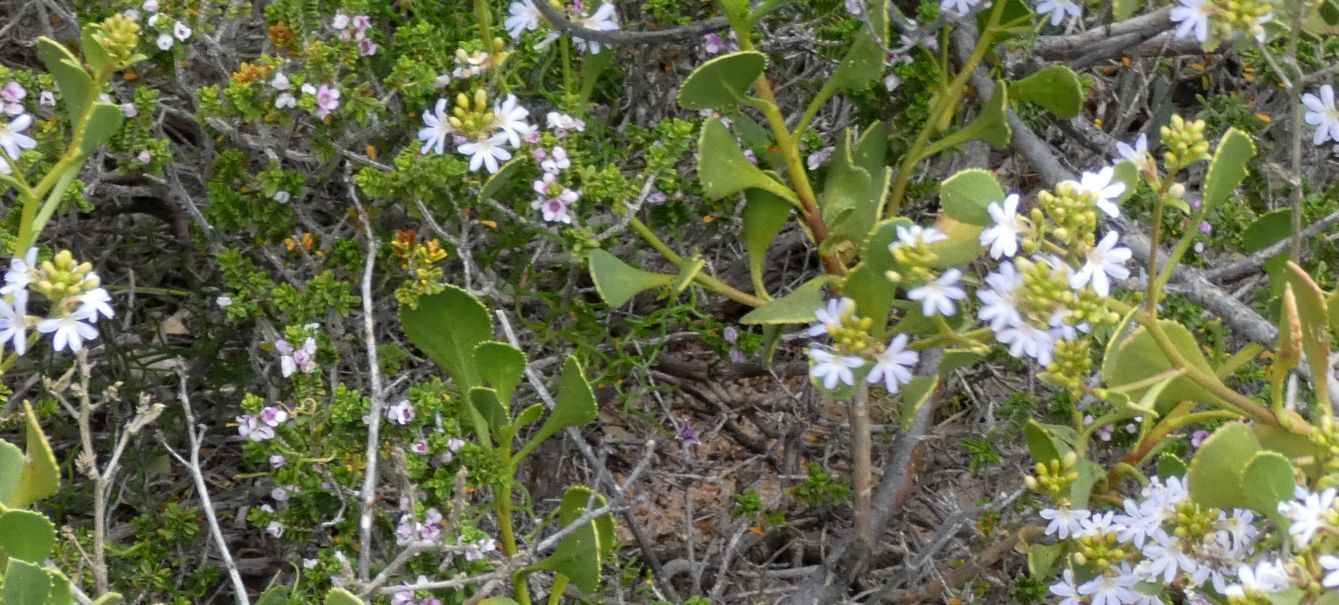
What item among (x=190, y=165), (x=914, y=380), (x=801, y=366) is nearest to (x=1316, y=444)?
(x=914, y=380)

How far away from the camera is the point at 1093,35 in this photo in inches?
85.3

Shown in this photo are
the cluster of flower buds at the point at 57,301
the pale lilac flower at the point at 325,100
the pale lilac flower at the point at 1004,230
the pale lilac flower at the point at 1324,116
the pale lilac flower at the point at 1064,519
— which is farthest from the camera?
the pale lilac flower at the point at 325,100

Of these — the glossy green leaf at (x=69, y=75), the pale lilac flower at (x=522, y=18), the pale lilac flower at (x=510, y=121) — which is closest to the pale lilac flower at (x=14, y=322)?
the glossy green leaf at (x=69, y=75)

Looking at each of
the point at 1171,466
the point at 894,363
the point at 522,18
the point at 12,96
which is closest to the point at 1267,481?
the point at 1171,466

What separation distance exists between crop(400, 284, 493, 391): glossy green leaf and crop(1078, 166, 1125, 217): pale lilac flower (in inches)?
29.1

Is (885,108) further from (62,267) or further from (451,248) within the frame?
(62,267)

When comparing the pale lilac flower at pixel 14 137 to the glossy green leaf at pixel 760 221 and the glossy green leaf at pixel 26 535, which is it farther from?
the glossy green leaf at pixel 760 221

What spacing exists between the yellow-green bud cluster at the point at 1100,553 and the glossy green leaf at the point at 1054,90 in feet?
1.95

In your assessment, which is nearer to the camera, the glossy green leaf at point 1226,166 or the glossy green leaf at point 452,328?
the glossy green leaf at point 1226,166

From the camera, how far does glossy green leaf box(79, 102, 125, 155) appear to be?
1596mm

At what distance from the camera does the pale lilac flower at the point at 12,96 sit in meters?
1.93

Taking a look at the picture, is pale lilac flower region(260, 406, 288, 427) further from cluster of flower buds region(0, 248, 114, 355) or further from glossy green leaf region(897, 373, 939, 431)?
glossy green leaf region(897, 373, 939, 431)

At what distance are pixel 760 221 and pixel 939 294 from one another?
46 cm

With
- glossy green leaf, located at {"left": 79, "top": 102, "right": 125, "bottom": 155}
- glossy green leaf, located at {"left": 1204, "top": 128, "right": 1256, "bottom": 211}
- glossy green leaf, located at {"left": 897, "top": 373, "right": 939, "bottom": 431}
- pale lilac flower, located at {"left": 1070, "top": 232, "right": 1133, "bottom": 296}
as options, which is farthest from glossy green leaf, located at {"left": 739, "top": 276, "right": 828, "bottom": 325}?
glossy green leaf, located at {"left": 79, "top": 102, "right": 125, "bottom": 155}
